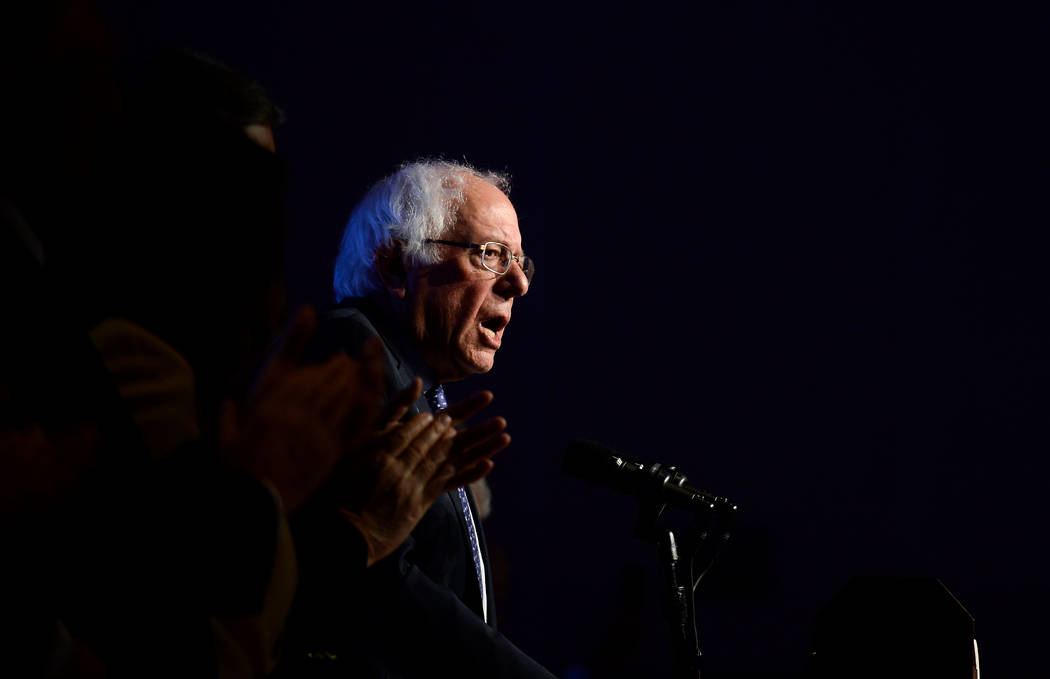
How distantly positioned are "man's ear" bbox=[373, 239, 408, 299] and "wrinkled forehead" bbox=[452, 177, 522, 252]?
0.13 m

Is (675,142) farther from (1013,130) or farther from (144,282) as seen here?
(144,282)

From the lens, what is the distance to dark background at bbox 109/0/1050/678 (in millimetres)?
3252

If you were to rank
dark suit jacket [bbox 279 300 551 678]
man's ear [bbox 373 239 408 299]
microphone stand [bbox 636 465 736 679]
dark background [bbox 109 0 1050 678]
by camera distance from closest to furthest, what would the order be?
dark suit jacket [bbox 279 300 551 678], microphone stand [bbox 636 465 736 679], man's ear [bbox 373 239 408 299], dark background [bbox 109 0 1050 678]

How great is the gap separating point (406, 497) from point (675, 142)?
3.03 meters

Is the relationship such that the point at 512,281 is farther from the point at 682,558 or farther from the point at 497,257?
the point at 682,558

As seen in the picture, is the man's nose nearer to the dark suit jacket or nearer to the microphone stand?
the dark suit jacket

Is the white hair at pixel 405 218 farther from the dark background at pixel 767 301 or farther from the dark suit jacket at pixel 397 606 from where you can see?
the dark background at pixel 767 301

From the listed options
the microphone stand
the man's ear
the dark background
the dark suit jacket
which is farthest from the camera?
the dark background

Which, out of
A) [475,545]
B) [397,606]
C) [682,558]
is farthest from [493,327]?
[397,606]

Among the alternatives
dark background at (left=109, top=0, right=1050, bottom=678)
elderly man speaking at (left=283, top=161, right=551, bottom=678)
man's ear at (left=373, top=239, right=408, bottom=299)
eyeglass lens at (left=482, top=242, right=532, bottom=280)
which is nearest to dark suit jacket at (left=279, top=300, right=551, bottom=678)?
elderly man speaking at (left=283, top=161, right=551, bottom=678)

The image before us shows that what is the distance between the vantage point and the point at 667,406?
3.47 m

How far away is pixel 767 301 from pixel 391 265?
2.11 metres

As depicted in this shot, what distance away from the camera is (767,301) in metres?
3.50

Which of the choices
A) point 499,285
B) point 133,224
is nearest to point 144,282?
point 133,224
